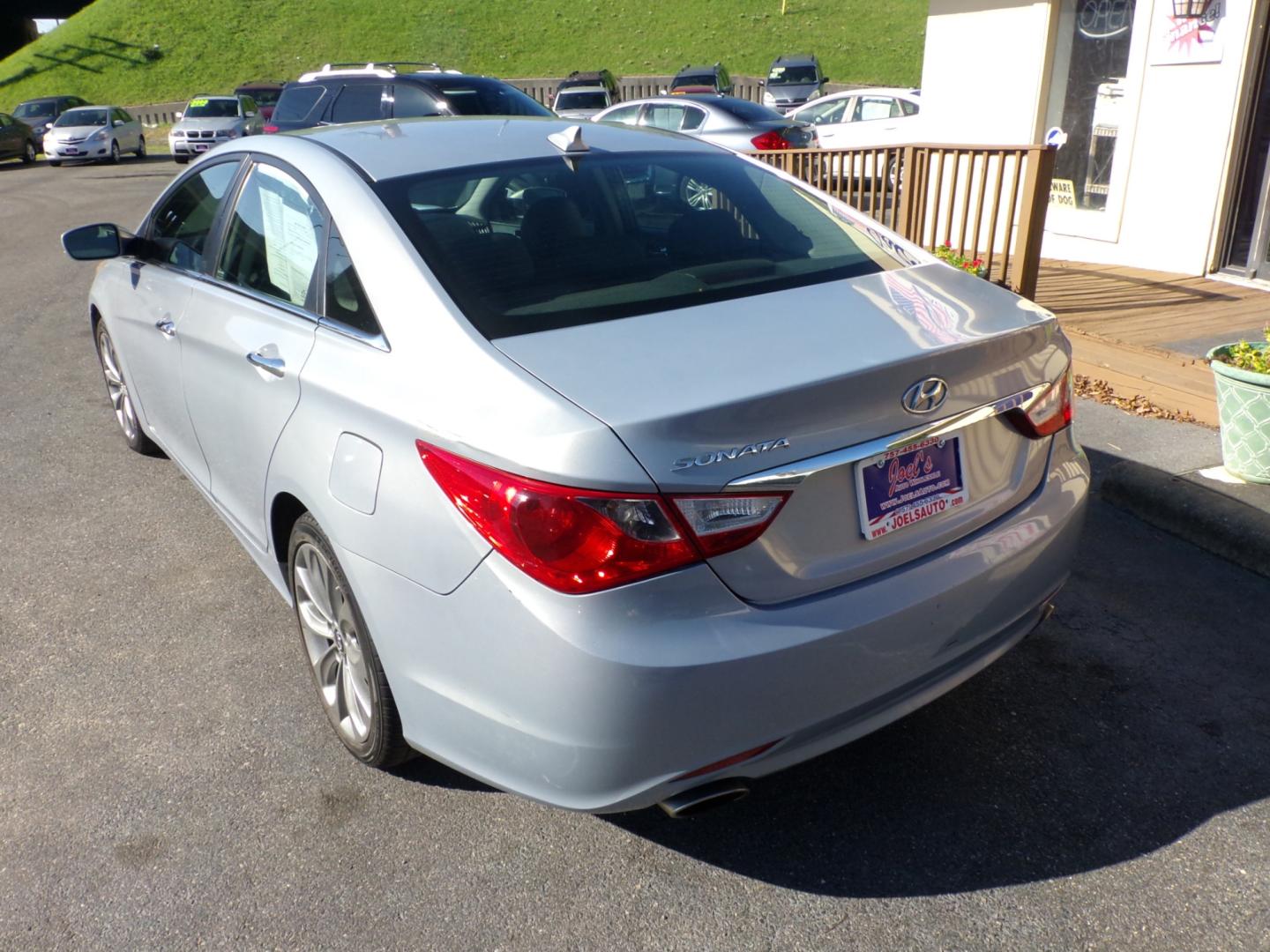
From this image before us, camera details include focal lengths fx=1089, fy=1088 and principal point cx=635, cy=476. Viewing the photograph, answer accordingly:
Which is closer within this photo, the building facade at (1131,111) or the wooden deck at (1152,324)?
the wooden deck at (1152,324)

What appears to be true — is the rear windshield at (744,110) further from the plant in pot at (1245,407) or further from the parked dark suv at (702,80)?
the parked dark suv at (702,80)

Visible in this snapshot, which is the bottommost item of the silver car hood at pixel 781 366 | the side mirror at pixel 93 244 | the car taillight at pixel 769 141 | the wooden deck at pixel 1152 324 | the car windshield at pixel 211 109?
the wooden deck at pixel 1152 324

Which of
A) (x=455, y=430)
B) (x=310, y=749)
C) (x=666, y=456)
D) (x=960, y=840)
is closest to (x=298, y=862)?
(x=310, y=749)

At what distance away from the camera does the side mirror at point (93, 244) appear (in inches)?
174

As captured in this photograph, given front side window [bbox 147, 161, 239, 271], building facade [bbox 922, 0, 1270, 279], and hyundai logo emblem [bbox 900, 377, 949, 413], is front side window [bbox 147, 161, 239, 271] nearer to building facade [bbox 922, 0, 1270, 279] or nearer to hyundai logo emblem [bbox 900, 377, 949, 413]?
hyundai logo emblem [bbox 900, 377, 949, 413]

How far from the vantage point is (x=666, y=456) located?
211cm

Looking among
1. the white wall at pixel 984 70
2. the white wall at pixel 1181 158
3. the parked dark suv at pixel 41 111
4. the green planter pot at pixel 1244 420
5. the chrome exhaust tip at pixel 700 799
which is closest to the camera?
the chrome exhaust tip at pixel 700 799

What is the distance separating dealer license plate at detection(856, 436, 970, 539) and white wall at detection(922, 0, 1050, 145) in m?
8.44

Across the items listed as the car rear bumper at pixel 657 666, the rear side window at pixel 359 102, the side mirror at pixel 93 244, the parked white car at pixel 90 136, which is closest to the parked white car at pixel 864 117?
the rear side window at pixel 359 102

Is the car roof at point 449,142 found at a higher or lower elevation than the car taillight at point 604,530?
higher

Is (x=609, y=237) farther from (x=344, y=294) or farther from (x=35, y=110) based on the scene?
(x=35, y=110)

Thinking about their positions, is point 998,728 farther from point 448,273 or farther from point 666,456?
point 448,273

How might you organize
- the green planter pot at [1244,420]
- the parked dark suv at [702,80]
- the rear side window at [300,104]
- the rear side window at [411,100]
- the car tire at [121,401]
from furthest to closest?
the parked dark suv at [702,80], the rear side window at [300,104], the rear side window at [411,100], the car tire at [121,401], the green planter pot at [1244,420]

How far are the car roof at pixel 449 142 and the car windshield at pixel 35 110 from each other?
34.3m
